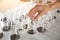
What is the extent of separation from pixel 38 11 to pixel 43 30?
14.0 inches

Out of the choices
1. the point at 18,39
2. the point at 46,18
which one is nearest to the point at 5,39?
the point at 18,39

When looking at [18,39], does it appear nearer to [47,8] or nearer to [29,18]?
[29,18]

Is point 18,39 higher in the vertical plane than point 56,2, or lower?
lower

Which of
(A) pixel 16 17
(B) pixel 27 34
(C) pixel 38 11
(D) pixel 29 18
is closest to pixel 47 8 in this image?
(C) pixel 38 11

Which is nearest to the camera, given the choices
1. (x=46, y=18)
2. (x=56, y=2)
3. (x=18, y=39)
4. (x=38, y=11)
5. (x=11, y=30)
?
(x=18, y=39)

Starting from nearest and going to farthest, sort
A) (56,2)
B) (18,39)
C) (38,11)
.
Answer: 1. (18,39)
2. (38,11)
3. (56,2)

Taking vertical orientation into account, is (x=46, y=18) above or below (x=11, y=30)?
above

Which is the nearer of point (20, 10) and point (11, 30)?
point (11, 30)

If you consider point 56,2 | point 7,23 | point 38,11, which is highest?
point 56,2

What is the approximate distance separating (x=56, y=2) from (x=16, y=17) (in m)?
0.63

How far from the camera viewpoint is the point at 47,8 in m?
1.49

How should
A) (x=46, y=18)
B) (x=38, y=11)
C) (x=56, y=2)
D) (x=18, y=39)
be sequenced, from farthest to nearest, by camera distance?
1. (x=56, y=2)
2. (x=38, y=11)
3. (x=46, y=18)
4. (x=18, y=39)

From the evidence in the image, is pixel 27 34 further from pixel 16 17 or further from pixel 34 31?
pixel 16 17

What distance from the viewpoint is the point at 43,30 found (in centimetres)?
114
